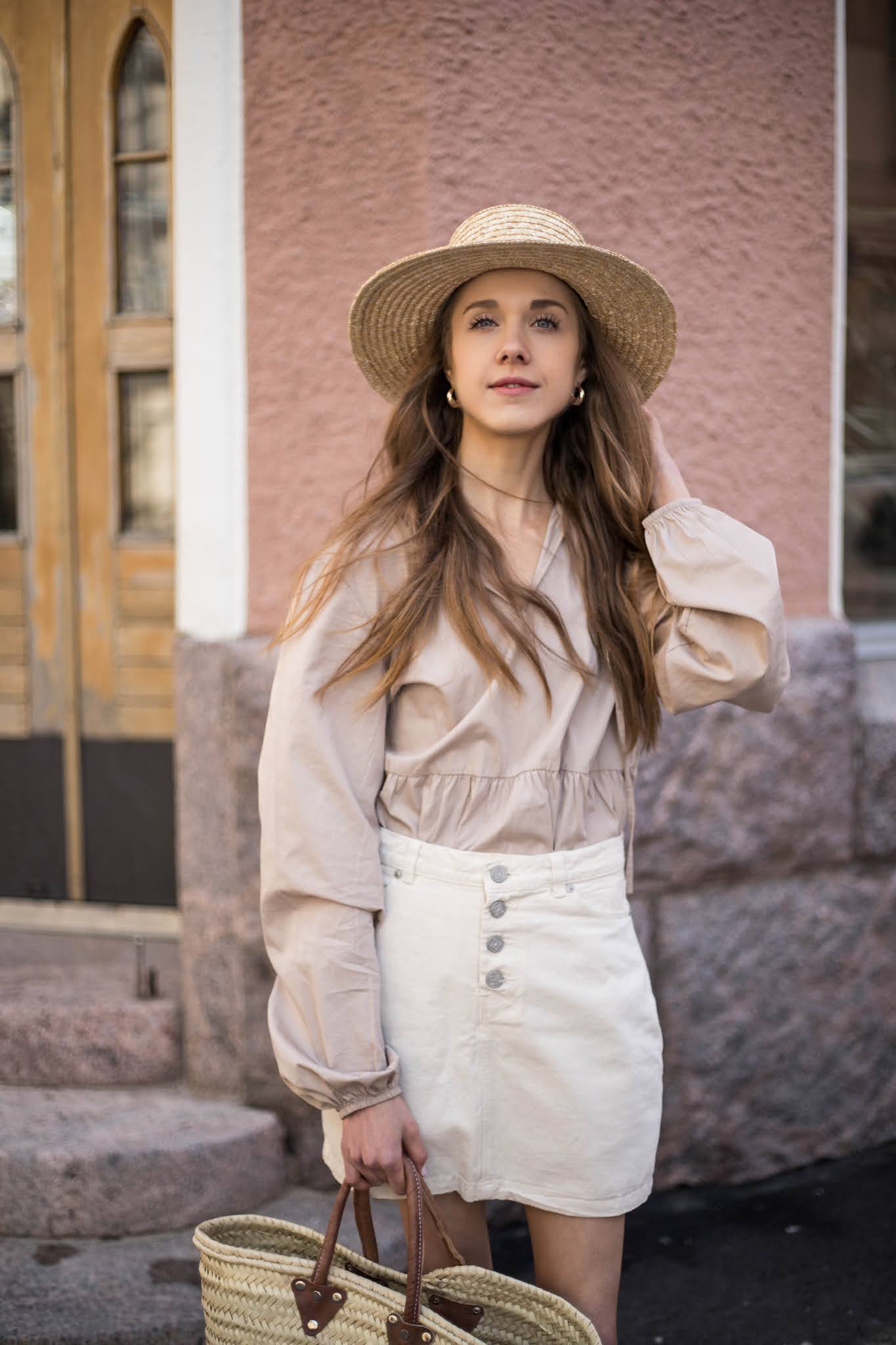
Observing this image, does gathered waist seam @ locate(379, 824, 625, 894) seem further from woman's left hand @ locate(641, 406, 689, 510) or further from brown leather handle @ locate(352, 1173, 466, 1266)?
woman's left hand @ locate(641, 406, 689, 510)

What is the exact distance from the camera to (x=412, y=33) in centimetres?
298

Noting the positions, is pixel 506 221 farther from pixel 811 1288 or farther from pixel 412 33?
pixel 811 1288

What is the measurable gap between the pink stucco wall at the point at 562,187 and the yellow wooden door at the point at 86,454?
0.66 metres

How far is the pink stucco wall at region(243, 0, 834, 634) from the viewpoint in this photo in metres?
3.02

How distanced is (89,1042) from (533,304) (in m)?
2.22

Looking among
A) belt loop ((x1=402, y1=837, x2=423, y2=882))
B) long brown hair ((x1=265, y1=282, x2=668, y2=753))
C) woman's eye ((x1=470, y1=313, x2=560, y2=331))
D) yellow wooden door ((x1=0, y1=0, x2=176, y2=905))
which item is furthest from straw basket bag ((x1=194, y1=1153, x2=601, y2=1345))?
yellow wooden door ((x1=0, y1=0, x2=176, y2=905))

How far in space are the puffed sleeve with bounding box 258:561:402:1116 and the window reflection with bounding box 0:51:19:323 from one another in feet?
7.58

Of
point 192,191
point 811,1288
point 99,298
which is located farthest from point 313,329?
point 811,1288

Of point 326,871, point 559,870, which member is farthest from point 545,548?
point 326,871

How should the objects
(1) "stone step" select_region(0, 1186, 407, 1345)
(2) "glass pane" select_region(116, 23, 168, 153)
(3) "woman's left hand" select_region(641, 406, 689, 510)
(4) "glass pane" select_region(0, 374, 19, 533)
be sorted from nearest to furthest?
(3) "woman's left hand" select_region(641, 406, 689, 510) < (1) "stone step" select_region(0, 1186, 407, 1345) < (2) "glass pane" select_region(116, 23, 168, 153) < (4) "glass pane" select_region(0, 374, 19, 533)

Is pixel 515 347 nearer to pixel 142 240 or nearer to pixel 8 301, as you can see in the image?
pixel 142 240

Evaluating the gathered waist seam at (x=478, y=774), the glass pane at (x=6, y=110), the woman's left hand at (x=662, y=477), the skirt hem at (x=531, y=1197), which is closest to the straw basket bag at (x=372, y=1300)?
the skirt hem at (x=531, y=1197)

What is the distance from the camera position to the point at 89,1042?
3.36 meters

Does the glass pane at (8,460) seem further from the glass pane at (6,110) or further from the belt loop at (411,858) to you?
the belt loop at (411,858)
